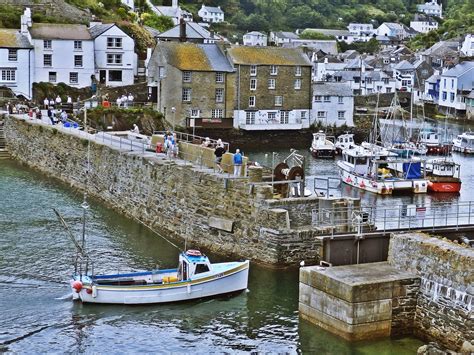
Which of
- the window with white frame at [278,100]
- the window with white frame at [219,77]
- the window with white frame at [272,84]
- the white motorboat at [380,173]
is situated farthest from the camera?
the window with white frame at [278,100]

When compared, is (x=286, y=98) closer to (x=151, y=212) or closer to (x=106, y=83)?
(x=106, y=83)

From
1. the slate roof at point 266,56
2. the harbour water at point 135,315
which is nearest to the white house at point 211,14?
the slate roof at point 266,56

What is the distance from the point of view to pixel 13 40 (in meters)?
69.8

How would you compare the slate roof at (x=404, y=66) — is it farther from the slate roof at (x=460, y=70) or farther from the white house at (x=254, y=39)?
the white house at (x=254, y=39)

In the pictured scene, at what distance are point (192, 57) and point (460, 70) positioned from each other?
163 ft

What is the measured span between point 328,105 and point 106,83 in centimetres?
2020

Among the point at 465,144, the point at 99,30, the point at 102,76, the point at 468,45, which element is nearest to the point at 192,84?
the point at 102,76

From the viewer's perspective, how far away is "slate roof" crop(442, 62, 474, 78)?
10809 cm

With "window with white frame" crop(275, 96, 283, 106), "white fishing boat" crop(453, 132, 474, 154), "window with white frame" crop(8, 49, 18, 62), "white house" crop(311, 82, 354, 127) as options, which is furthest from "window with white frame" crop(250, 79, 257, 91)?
"window with white frame" crop(8, 49, 18, 62)

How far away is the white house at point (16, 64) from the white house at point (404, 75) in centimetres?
6540

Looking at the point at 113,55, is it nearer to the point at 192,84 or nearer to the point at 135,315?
the point at 192,84

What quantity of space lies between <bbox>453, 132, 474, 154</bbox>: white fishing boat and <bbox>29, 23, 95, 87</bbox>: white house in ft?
105

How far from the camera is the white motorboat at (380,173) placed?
174 feet

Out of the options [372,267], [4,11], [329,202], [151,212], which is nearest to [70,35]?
[4,11]
